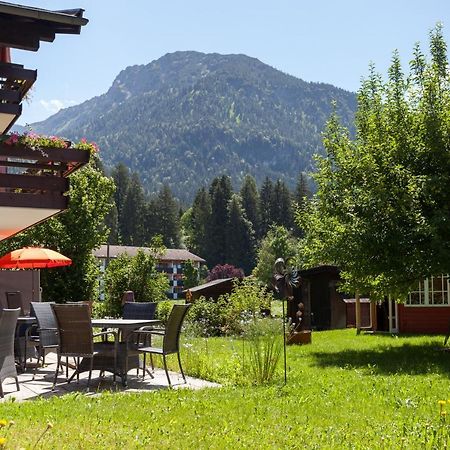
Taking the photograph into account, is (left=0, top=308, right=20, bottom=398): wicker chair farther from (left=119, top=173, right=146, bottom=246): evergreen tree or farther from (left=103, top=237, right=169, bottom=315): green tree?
(left=119, top=173, right=146, bottom=246): evergreen tree

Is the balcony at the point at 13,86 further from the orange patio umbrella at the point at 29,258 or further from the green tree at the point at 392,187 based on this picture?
the green tree at the point at 392,187

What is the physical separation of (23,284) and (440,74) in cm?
1154

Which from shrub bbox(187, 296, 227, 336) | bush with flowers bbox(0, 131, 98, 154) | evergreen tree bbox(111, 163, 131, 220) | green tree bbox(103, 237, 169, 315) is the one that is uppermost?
evergreen tree bbox(111, 163, 131, 220)

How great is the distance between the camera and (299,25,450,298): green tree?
561 inches

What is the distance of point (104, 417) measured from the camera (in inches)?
258

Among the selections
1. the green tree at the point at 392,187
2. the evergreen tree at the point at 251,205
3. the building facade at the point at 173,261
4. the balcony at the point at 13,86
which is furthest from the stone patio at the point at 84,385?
the evergreen tree at the point at 251,205

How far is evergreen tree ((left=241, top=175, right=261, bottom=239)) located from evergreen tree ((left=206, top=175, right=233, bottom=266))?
153 inches

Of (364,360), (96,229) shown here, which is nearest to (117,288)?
(96,229)

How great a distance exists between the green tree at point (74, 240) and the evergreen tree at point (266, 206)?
63.2m

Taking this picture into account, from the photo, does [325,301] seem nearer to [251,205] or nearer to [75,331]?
[75,331]

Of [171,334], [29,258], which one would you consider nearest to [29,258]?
[29,258]

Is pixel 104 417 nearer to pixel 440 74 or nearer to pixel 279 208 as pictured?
pixel 440 74

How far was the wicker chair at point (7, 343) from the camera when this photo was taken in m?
7.64

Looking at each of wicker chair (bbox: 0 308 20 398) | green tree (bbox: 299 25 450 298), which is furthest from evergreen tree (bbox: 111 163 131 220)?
wicker chair (bbox: 0 308 20 398)
